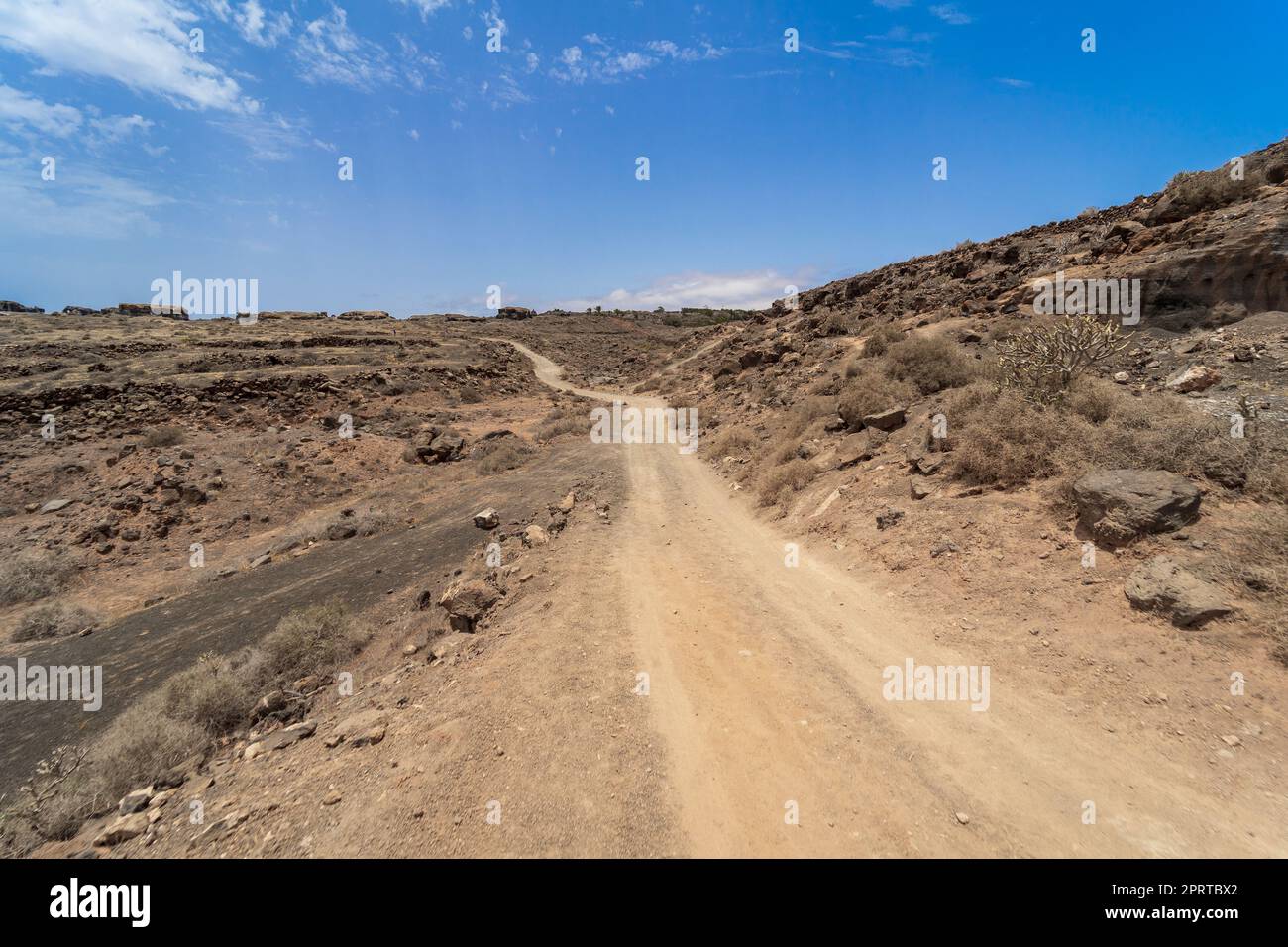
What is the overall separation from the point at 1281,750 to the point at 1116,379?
29.0 ft

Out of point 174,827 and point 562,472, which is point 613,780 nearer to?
point 174,827

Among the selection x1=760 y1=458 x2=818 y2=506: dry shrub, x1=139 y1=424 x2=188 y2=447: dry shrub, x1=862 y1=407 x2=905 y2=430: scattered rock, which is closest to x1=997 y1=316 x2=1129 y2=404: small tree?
x1=862 y1=407 x2=905 y2=430: scattered rock

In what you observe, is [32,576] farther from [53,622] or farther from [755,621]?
[755,621]

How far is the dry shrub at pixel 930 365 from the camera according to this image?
1349cm

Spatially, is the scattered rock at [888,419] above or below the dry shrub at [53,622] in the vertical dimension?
above

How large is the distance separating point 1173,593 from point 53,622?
60.3ft

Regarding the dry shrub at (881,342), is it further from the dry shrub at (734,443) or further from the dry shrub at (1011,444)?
the dry shrub at (1011,444)

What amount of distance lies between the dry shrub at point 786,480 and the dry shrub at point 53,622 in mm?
14889

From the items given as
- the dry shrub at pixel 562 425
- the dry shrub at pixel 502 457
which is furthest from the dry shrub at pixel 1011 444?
the dry shrub at pixel 562 425

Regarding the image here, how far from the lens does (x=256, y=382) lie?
2505 cm

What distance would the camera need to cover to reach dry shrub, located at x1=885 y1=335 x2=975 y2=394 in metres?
13.5

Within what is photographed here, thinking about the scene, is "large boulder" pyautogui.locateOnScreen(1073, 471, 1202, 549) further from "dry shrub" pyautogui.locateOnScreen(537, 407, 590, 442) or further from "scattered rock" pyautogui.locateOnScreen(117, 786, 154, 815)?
"dry shrub" pyautogui.locateOnScreen(537, 407, 590, 442)

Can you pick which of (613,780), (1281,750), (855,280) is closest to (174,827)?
(613,780)

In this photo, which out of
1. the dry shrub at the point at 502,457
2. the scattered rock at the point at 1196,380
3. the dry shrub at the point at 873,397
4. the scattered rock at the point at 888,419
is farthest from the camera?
the dry shrub at the point at 502,457
